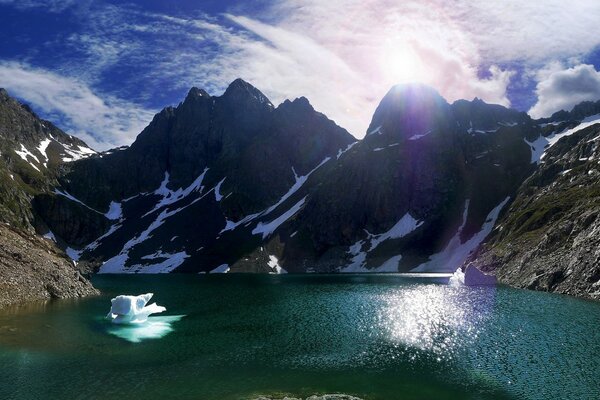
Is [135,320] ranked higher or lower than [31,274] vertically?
lower

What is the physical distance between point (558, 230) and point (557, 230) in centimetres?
38

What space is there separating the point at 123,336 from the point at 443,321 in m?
43.6

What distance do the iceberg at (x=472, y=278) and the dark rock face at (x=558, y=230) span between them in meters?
3.07

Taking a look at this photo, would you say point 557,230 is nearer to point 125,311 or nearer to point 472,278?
point 472,278

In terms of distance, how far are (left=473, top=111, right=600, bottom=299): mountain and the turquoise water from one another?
10393 mm

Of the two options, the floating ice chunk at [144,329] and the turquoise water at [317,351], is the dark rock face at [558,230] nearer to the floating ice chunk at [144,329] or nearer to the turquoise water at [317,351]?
the turquoise water at [317,351]

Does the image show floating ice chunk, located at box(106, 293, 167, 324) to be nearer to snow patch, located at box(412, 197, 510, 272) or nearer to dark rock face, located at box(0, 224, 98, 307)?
dark rock face, located at box(0, 224, 98, 307)

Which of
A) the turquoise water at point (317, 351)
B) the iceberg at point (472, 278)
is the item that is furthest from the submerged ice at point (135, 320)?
the iceberg at point (472, 278)

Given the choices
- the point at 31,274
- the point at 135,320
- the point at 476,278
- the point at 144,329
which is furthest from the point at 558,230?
the point at 31,274

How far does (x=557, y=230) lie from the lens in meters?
104

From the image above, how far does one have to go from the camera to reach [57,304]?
84.6m

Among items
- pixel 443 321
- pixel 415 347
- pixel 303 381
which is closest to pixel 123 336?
pixel 303 381

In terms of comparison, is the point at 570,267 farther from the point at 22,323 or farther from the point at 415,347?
the point at 22,323

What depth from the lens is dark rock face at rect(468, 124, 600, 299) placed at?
85812mm
